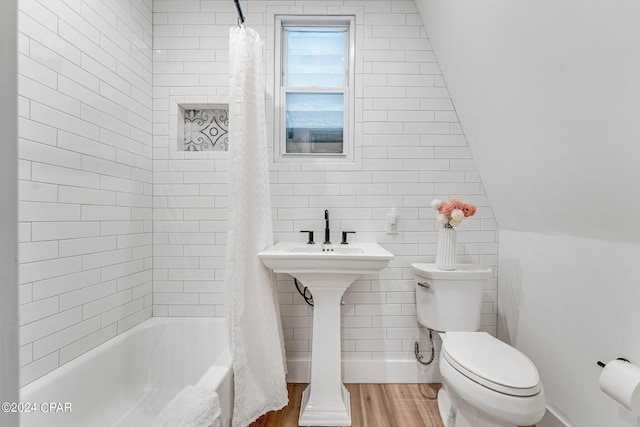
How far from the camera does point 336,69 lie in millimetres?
2293

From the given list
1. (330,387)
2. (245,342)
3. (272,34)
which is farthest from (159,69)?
(330,387)

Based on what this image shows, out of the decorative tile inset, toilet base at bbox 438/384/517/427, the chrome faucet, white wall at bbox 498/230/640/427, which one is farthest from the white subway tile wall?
white wall at bbox 498/230/640/427

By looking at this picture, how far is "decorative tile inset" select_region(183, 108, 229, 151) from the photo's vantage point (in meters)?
2.25

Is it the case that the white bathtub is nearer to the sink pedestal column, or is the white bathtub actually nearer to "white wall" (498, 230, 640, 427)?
the sink pedestal column

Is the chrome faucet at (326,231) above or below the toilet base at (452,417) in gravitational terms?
above

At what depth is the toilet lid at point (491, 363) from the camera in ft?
4.25

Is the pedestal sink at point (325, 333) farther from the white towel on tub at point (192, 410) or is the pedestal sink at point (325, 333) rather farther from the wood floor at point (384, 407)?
the white towel on tub at point (192, 410)

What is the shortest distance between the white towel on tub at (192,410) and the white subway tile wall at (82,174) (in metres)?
0.63

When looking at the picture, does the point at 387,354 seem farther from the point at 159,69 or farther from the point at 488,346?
the point at 159,69

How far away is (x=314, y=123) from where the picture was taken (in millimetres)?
2279

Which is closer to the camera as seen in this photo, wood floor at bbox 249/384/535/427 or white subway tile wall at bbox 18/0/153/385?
white subway tile wall at bbox 18/0/153/385

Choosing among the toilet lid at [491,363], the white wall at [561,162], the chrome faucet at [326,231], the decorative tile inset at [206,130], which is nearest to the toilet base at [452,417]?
the toilet lid at [491,363]

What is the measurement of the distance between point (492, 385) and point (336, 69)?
2044 millimetres

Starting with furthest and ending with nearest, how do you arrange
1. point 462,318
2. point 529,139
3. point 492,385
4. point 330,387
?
point 462,318, point 330,387, point 529,139, point 492,385
